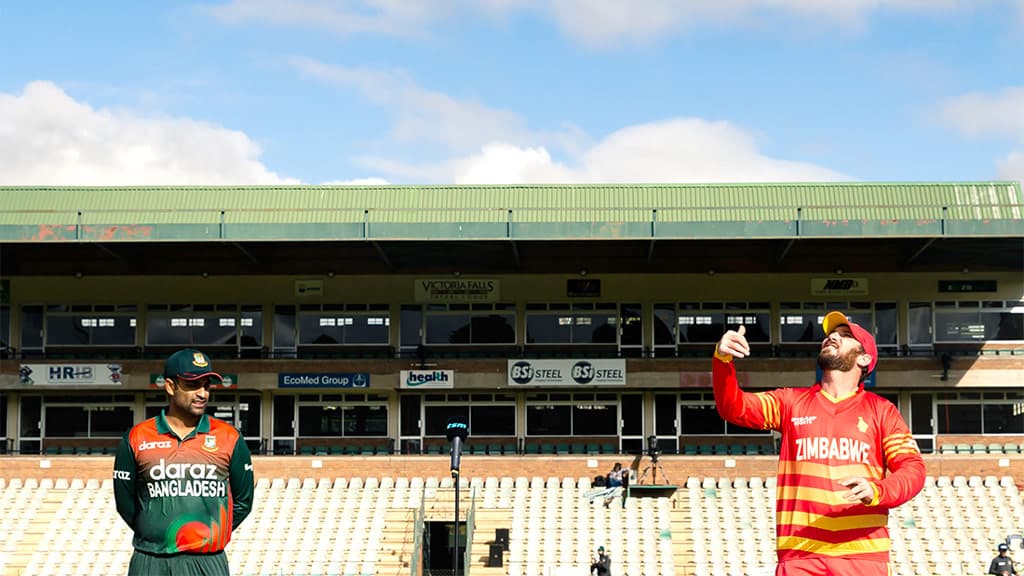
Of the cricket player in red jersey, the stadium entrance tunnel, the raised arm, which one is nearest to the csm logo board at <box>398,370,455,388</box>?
the stadium entrance tunnel

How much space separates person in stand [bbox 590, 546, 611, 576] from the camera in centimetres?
2745

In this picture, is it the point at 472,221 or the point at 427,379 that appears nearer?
the point at 472,221

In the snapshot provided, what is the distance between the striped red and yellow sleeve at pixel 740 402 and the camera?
7922mm

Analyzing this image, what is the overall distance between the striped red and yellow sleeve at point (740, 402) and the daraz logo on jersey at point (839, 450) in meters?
0.33

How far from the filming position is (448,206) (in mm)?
42375

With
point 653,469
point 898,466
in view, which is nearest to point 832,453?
point 898,466

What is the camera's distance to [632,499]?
3562 cm

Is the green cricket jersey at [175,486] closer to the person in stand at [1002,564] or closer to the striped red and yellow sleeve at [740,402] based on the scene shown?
the striped red and yellow sleeve at [740,402]

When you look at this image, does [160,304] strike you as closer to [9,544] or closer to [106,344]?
[106,344]

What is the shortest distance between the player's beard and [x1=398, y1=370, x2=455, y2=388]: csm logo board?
1329 inches

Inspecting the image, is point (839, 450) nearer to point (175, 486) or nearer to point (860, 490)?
point (860, 490)

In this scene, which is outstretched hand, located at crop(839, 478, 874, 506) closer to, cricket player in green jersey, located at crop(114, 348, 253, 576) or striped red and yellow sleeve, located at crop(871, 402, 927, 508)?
striped red and yellow sleeve, located at crop(871, 402, 927, 508)

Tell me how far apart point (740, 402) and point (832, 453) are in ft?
2.08

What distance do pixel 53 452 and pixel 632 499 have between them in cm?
1989
